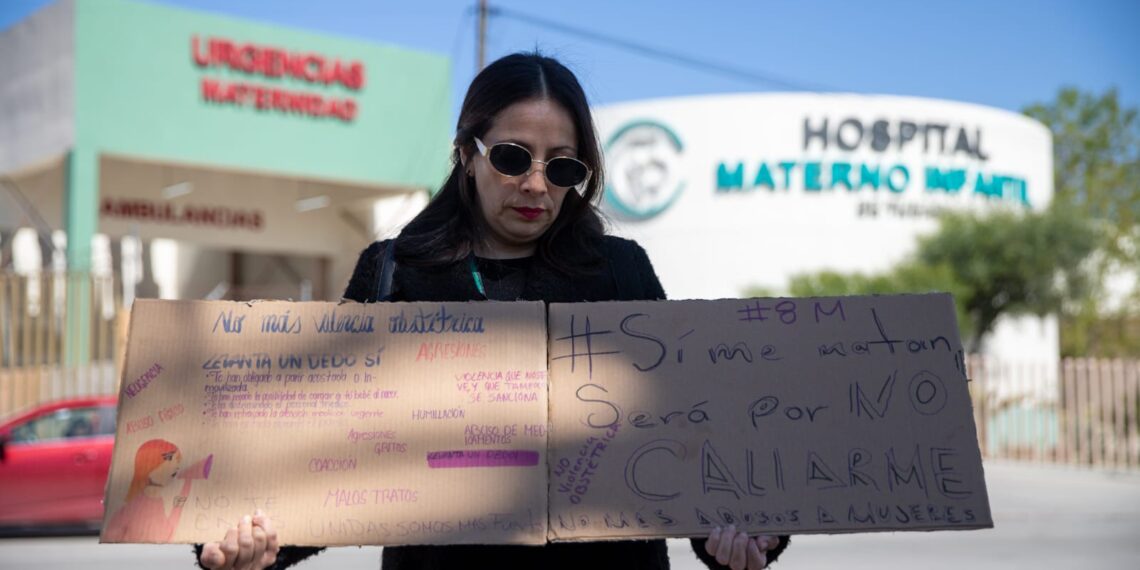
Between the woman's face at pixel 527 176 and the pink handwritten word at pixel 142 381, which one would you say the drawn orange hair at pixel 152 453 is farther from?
the woman's face at pixel 527 176

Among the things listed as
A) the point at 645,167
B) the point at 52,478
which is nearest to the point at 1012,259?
the point at 645,167

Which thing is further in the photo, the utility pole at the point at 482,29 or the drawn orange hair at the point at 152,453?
the utility pole at the point at 482,29

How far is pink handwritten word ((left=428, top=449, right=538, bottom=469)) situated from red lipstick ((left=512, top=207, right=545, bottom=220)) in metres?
0.52

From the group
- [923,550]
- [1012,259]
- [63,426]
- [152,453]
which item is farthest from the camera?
[1012,259]

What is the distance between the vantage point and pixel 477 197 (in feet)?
8.34

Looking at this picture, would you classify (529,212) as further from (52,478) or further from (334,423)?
(52,478)

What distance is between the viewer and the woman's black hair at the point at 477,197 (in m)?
2.43

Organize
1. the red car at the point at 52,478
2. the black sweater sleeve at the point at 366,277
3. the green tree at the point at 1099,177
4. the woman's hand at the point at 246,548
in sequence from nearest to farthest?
the woman's hand at the point at 246,548
the black sweater sleeve at the point at 366,277
the red car at the point at 52,478
the green tree at the point at 1099,177

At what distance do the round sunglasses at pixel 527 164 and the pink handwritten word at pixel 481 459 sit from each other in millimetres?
601

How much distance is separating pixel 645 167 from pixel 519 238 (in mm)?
21415

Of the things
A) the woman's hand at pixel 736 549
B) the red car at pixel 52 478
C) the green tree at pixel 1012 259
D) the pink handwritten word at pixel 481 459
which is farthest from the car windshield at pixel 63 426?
the green tree at pixel 1012 259

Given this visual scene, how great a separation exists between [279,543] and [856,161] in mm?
22266

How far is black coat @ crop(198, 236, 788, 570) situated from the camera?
229 centimetres

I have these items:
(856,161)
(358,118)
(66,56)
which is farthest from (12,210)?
(856,161)
